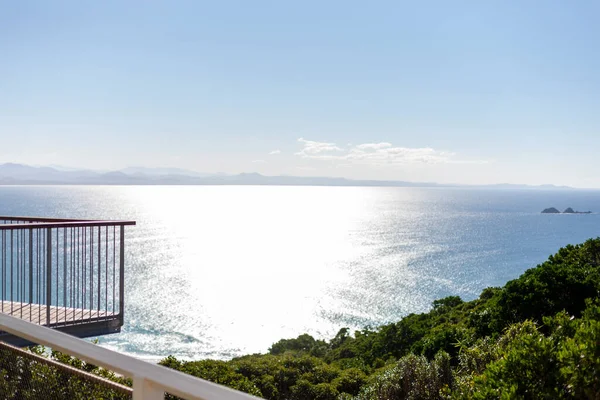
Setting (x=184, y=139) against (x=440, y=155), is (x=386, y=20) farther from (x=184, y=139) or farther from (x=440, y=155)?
(x=440, y=155)

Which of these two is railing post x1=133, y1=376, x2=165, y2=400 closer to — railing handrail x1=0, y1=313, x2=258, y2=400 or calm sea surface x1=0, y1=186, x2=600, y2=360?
railing handrail x1=0, y1=313, x2=258, y2=400

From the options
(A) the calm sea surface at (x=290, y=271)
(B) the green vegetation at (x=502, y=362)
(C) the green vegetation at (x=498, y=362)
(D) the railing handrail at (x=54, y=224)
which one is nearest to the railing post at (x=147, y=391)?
(C) the green vegetation at (x=498, y=362)

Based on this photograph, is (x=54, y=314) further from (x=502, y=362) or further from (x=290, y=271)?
(x=290, y=271)

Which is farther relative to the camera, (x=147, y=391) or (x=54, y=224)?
(x=54, y=224)

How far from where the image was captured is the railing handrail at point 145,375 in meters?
0.96

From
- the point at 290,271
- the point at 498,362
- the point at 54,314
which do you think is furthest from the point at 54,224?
the point at 290,271

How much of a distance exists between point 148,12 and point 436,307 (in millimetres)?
23337

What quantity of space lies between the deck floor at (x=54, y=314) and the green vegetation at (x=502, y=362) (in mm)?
2496

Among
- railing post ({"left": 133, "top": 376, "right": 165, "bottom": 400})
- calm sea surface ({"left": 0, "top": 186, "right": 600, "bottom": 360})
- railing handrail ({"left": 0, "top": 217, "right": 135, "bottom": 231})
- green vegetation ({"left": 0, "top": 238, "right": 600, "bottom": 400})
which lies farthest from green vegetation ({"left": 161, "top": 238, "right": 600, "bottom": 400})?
calm sea surface ({"left": 0, "top": 186, "right": 600, "bottom": 360})

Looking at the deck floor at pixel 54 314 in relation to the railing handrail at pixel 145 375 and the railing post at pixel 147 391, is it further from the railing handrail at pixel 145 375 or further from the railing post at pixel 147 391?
the railing post at pixel 147 391

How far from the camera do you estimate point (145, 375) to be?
1127 millimetres

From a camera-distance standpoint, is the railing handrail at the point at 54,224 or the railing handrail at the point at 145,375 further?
the railing handrail at the point at 54,224

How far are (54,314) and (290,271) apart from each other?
157 feet

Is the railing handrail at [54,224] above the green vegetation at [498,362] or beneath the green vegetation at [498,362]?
above
